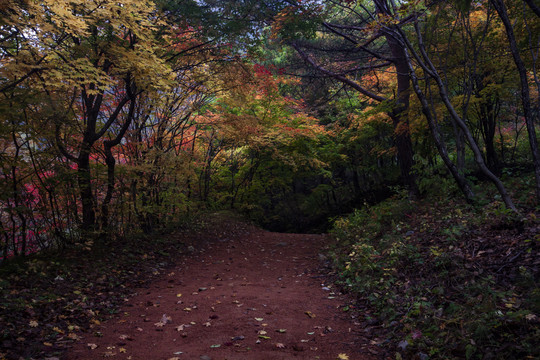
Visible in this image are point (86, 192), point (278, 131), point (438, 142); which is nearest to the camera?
point (438, 142)

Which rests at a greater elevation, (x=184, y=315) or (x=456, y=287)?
(x=456, y=287)

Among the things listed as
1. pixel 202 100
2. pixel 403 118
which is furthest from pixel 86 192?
pixel 403 118

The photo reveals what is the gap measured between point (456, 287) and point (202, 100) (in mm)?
8992

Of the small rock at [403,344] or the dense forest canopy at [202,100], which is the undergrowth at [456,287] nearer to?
the small rock at [403,344]

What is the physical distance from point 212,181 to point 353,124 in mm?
6882

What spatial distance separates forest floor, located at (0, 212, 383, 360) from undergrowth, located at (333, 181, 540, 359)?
0.39 m

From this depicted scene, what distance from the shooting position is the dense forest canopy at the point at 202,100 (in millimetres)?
5297

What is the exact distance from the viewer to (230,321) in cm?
418

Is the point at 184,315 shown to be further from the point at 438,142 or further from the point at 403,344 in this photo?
the point at 438,142

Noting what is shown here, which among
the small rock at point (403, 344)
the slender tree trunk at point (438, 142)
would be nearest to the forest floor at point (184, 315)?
the small rock at point (403, 344)

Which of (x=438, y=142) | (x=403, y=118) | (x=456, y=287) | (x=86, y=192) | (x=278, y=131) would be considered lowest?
(x=456, y=287)

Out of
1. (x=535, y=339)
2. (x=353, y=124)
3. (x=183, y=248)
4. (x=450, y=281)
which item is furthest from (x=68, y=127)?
(x=353, y=124)

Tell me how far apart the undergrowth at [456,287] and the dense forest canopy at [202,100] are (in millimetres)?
998

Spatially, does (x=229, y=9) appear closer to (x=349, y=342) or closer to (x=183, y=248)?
(x=183, y=248)
